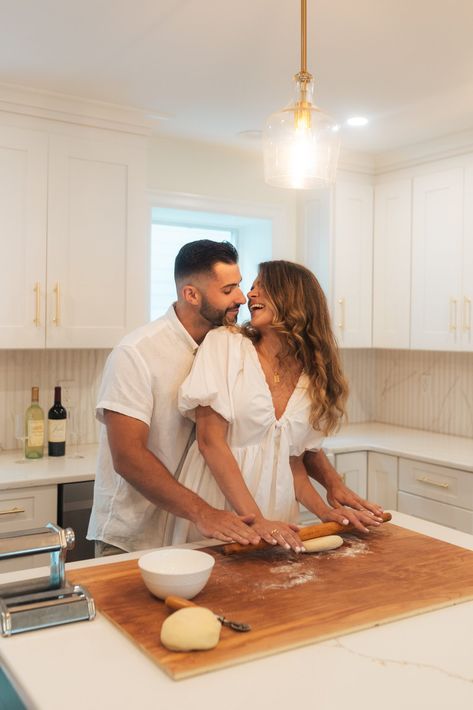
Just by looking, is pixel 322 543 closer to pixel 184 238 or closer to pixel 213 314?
pixel 213 314

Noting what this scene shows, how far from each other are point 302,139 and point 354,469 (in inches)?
84.5

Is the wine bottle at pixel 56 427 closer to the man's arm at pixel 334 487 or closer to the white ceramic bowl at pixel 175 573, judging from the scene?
the man's arm at pixel 334 487

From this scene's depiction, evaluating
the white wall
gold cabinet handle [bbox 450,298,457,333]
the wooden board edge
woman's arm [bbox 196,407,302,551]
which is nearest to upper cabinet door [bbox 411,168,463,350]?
gold cabinet handle [bbox 450,298,457,333]

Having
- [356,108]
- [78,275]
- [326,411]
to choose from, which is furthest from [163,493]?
[356,108]

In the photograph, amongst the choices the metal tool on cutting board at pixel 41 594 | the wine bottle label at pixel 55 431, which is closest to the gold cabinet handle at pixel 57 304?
the wine bottle label at pixel 55 431

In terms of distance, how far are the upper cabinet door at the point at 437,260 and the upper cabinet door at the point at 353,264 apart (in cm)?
30

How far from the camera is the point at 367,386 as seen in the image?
4.47 m

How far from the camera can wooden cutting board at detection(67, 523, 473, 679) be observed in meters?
1.14

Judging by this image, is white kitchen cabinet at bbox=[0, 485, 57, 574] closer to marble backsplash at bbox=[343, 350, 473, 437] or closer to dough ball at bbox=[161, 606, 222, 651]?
dough ball at bbox=[161, 606, 222, 651]

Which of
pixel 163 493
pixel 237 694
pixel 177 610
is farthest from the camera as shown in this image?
pixel 163 493

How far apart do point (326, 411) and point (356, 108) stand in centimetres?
173

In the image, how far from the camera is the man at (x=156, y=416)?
1813mm

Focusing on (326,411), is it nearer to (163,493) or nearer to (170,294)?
(163,493)

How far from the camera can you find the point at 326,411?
191cm
